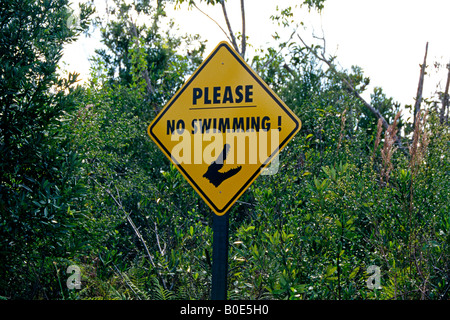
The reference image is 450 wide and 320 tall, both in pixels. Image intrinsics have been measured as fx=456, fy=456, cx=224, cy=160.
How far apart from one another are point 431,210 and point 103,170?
5493 millimetres

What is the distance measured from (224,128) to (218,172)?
37 cm

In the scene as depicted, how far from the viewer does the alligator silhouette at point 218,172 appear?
3.68 m

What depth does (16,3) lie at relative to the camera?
576 centimetres

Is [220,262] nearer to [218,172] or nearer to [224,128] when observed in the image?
[218,172]

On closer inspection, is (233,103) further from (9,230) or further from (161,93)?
(161,93)

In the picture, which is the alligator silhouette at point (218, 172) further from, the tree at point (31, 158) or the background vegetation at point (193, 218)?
the tree at point (31, 158)

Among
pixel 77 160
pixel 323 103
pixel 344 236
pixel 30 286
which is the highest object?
pixel 323 103

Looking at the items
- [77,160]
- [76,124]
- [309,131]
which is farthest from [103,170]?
[309,131]

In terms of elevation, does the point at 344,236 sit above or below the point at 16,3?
below

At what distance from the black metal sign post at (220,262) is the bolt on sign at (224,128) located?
13cm

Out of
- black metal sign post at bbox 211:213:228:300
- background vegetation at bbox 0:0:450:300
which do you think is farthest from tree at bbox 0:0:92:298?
black metal sign post at bbox 211:213:228:300

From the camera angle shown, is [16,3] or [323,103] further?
[323,103]

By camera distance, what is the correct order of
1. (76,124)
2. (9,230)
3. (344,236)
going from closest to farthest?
(344,236), (9,230), (76,124)

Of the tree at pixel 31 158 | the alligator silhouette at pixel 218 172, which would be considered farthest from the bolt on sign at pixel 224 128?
the tree at pixel 31 158
